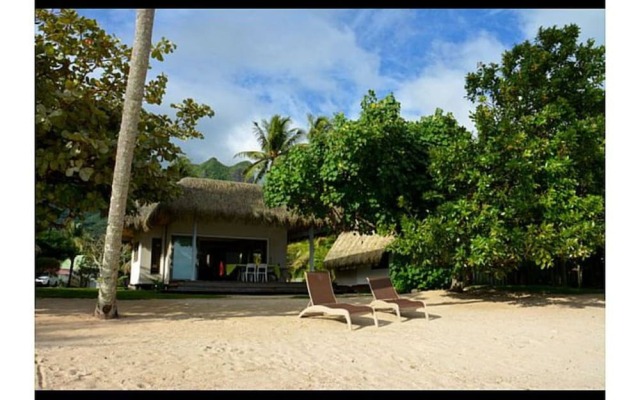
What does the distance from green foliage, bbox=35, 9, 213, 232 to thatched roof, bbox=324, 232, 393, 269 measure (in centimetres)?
873

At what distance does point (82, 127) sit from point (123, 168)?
2348 millimetres

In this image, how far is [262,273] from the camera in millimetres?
16734

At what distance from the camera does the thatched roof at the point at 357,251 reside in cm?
1860

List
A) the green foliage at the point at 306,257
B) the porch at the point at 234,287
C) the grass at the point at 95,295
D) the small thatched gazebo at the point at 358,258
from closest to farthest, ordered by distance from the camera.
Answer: the grass at the point at 95,295, the porch at the point at 234,287, the small thatched gazebo at the point at 358,258, the green foliage at the point at 306,257

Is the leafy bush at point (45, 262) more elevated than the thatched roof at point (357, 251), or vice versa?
the thatched roof at point (357, 251)

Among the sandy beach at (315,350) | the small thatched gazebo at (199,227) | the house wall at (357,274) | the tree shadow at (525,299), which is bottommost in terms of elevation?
the house wall at (357,274)

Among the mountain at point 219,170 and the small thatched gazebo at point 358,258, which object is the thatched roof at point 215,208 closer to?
the small thatched gazebo at point 358,258

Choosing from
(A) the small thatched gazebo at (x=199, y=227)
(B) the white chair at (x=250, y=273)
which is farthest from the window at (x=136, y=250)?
(B) the white chair at (x=250, y=273)

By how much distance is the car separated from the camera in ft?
91.0

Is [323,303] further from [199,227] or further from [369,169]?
[199,227]

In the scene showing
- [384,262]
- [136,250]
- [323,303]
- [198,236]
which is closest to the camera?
[323,303]

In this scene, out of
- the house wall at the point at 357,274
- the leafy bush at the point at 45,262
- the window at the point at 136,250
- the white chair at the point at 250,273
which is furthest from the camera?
the leafy bush at the point at 45,262

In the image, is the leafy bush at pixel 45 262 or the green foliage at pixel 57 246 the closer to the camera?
the leafy bush at pixel 45 262

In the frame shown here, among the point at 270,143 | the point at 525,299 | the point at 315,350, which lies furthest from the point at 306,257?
the point at 315,350
